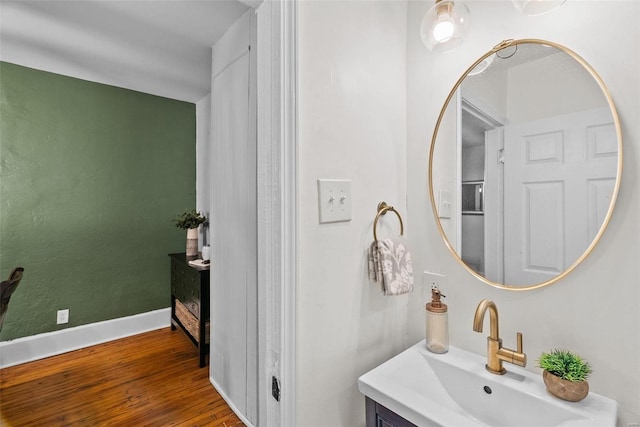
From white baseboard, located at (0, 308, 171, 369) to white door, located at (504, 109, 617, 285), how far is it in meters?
3.21

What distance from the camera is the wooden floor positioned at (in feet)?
6.01

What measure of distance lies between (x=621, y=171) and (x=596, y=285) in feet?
0.93

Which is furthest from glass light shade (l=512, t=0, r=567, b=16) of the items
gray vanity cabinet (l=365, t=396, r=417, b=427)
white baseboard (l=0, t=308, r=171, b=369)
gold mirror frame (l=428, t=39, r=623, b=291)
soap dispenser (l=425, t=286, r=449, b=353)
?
white baseboard (l=0, t=308, r=171, b=369)

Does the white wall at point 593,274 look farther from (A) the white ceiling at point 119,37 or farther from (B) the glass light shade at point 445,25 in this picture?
(A) the white ceiling at point 119,37

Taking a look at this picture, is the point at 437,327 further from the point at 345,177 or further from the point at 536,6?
the point at 536,6

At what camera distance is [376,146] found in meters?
1.03

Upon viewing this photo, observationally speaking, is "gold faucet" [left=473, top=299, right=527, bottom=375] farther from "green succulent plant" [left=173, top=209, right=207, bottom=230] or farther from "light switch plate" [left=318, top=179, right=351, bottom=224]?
"green succulent plant" [left=173, top=209, right=207, bottom=230]

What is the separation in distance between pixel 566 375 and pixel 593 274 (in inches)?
10.1

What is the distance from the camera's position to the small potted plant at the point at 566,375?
729mm

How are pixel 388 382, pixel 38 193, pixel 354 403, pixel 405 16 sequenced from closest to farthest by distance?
1. pixel 388 382
2. pixel 354 403
3. pixel 405 16
4. pixel 38 193

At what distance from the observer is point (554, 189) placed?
2.77ft

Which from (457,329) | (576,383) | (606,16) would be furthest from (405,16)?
(576,383)

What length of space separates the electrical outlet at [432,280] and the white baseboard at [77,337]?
9.56ft

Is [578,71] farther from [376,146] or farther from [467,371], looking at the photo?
[467,371]
